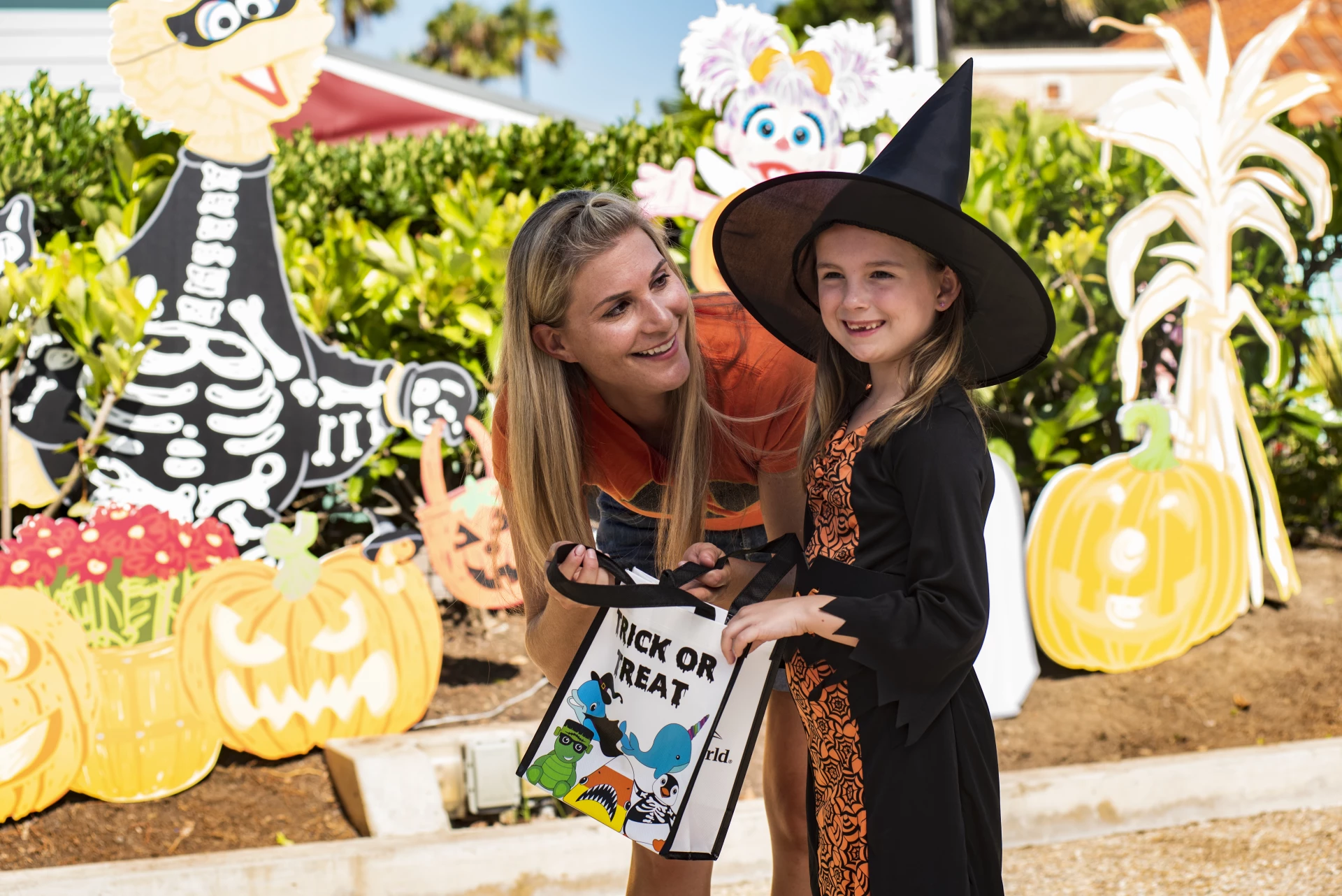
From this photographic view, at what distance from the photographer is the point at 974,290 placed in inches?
71.2

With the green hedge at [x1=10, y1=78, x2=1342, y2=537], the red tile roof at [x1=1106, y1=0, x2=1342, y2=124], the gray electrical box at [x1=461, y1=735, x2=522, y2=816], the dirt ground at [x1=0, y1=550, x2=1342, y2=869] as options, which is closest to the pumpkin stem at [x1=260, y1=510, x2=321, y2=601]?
the green hedge at [x1=10, y1=78, x2=1342, y2=537]

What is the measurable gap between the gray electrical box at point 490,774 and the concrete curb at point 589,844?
27cm

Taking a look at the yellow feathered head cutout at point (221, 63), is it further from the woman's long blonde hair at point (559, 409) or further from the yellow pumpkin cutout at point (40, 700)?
the woman's long blonde hair at point (559, 409)

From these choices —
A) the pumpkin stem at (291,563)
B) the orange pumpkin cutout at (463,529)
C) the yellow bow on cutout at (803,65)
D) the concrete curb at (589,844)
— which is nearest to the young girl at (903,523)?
the concrete curb at (589,844)

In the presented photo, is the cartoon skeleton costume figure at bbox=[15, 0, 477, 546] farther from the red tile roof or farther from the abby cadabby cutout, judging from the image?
the red tile roof

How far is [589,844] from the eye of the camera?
3234 millimetres

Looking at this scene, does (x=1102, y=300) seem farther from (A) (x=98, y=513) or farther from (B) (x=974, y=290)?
(A) (x=98, y=513)

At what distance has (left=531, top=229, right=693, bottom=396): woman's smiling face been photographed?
6.79ft

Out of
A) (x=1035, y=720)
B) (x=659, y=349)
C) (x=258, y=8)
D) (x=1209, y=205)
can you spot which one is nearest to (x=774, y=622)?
(x=659, y=349)

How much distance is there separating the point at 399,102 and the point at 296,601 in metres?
6.79

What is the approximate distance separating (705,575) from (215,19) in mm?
3000

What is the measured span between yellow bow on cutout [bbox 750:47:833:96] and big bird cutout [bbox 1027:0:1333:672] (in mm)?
1118

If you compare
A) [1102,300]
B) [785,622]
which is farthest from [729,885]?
[1102,300]

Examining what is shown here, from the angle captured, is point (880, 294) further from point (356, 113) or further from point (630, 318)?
point (356, 113)
